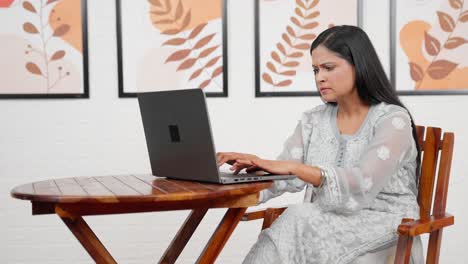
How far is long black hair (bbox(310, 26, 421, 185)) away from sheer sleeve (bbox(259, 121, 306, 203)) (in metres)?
0.32

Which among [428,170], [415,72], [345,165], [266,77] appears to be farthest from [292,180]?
[415,72]

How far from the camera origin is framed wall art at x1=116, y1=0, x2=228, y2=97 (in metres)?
3.37

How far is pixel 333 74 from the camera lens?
2209 millimetres

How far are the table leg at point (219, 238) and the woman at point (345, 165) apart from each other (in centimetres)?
17

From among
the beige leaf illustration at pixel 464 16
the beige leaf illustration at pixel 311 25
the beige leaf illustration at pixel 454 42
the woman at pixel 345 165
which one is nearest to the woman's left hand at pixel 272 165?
the woman at pixel 345 165

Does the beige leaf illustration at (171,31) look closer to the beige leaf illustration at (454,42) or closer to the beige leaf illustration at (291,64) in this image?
the beige leaf illustration at (291,64)

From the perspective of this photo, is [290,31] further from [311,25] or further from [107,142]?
[107,142]

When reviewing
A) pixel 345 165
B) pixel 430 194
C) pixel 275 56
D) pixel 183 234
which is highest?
pixel 275 56

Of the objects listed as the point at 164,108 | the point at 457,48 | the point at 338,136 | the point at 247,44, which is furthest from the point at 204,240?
the point at 457,48

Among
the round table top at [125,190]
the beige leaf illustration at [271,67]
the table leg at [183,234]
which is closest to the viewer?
the round table top at [125,190]

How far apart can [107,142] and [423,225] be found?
6.50 ft

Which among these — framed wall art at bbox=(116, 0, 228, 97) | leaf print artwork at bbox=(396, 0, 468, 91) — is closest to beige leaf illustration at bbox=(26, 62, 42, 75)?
framed wall art at bbox=(116, 0, 228, 97)

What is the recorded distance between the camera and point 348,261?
6.40ft

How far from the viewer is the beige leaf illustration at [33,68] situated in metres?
3.30
